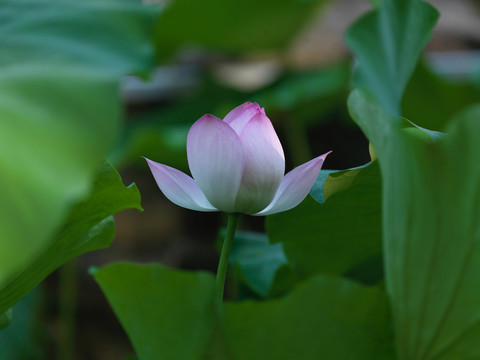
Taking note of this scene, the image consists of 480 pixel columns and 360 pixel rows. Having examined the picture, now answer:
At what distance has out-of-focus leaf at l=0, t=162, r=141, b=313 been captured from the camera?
336 millimetres

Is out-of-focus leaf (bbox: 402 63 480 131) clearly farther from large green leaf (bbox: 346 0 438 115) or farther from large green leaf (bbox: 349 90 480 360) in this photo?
large green leaf (bbox: 349 90 480 360)

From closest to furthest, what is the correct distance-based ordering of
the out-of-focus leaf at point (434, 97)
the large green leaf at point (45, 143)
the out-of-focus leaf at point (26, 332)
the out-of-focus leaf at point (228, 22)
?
the large green leaf at point (45, 143), the out-of-focus leaf at point (26, 332), the out-of-focus leaf at point (434, 97), the out-of-focus leaf at point (228, 22)

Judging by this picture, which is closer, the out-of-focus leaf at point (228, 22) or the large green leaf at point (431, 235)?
the large green leaf at point (431, 235)

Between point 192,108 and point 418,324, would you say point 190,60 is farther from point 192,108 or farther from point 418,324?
point 418,324

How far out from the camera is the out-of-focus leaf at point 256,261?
504mm

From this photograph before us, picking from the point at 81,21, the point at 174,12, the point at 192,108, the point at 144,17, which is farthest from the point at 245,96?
the point at 81,21

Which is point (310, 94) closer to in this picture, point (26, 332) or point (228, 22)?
point (228, 22)

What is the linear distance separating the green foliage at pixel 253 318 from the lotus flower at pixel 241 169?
0.05 meters

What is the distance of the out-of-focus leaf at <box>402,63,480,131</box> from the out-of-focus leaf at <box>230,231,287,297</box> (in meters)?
0.77

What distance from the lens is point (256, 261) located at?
532mm

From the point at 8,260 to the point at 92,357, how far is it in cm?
155

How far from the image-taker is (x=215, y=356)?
0.26 meters

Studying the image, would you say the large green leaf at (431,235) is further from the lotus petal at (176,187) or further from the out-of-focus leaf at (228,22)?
the out-of-focus leaf at (228,22)

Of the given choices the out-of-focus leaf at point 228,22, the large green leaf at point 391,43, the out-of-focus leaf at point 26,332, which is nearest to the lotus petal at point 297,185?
the large green leaf at point 391,43
